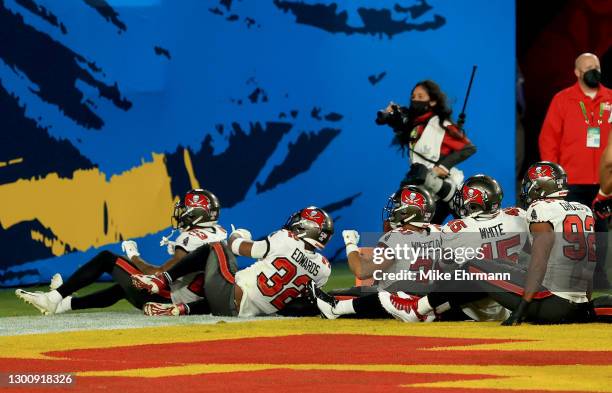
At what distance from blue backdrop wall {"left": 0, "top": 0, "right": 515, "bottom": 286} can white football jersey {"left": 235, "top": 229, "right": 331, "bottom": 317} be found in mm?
3885

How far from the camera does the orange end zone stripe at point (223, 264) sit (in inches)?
390

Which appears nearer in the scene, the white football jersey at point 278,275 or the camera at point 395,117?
the white football jersey at point 278,275

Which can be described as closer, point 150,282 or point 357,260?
point 357,260

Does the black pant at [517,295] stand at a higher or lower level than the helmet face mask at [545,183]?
lower

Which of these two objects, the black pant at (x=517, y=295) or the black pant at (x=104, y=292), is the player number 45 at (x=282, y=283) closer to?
the black pant at (x=104, y=292)

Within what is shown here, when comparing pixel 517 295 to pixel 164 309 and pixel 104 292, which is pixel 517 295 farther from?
pixel 104 292

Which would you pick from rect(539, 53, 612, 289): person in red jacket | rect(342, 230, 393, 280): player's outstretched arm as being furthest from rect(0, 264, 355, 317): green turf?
rect(539, 53, 612, 289): person in red jacket

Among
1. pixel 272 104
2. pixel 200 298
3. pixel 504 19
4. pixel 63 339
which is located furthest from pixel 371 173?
pixel 63 339

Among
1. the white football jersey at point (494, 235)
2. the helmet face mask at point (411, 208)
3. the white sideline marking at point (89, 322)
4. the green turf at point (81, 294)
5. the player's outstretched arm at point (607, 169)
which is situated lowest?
the green turf at point (81, 294)

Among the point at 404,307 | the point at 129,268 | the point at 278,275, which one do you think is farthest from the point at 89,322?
the point at 404,307

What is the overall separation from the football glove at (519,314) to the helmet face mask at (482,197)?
3.28 ft

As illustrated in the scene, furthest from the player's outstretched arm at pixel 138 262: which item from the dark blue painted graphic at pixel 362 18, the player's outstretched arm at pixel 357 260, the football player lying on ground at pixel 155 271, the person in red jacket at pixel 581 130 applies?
the dark blue painted graphic at pixel 362 18

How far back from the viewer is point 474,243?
948cm

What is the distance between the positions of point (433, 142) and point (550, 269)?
3.11m
